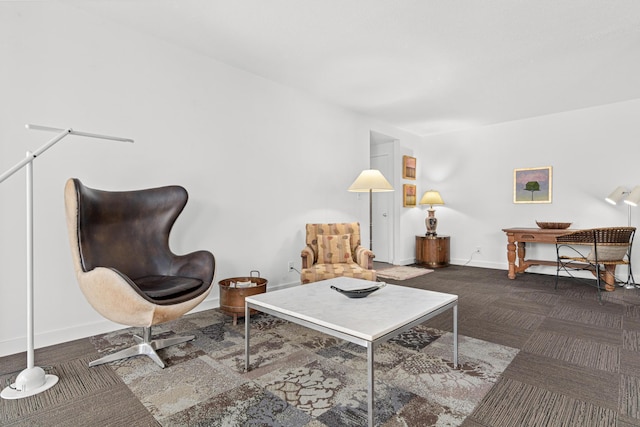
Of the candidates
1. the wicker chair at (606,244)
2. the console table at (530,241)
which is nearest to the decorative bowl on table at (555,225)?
the console table at (530,241)

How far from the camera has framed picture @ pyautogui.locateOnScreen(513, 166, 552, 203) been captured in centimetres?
535

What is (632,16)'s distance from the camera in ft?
8.85

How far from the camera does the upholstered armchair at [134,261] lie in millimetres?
2045

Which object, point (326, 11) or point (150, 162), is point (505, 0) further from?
point (150, 162)

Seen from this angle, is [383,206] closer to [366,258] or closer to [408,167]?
[408,167]

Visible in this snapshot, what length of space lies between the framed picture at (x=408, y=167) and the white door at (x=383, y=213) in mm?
241

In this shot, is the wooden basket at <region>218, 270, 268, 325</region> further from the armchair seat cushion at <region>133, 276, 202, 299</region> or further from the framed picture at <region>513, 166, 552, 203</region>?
the framed picture at <region>513, 166, 552, 203</region>

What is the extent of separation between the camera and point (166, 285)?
7.85 feet

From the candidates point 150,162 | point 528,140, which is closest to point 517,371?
point 150,162

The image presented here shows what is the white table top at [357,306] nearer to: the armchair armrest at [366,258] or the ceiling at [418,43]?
the armchair armrest at [366,258]

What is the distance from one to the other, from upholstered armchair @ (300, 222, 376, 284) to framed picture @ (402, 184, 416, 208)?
241 centimetres

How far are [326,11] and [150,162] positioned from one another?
2027 mm

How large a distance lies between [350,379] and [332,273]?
4.80 ft

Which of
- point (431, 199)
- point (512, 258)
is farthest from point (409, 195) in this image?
point (512, 258)
